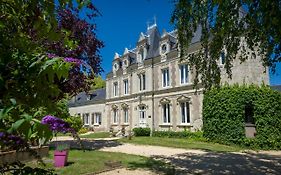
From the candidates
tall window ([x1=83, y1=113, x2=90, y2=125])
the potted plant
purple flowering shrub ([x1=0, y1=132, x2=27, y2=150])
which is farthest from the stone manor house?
purple flowering shrub ([x1=0, y1=132, x2=27, y2=150])

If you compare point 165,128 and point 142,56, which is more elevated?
point 142,56

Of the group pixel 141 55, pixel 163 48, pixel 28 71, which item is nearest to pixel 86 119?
pixel 141 55

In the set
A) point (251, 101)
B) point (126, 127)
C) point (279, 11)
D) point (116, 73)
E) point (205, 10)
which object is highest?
point (116, 73)

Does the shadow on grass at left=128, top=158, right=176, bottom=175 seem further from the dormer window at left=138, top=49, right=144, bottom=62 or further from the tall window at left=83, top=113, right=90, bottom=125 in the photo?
the tall window at left=83, top=113, right=90, bottom=125

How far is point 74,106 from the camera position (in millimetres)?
47062

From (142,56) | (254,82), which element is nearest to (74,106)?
(142,56)

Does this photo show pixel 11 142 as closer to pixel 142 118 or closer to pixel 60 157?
pixel 60 157

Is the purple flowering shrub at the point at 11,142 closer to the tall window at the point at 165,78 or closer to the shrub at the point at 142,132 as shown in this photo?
the tall window at the point at 165,78

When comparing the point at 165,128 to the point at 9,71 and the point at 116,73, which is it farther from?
the point at 9,71

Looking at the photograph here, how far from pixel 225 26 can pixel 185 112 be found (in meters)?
18.1

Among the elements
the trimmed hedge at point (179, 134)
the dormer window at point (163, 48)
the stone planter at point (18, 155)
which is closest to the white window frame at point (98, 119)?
the trimmed hedge at point (179, 134)

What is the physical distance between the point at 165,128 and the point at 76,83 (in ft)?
47.1

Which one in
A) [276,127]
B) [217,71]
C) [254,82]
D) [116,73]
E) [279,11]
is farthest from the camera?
[116,73]

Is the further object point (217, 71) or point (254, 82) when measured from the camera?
point (254, 82)
